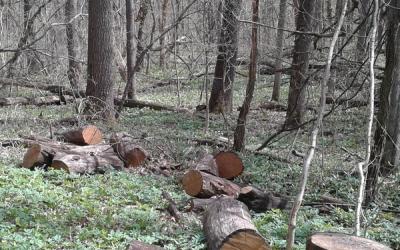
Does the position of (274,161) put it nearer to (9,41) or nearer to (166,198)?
(166,198)

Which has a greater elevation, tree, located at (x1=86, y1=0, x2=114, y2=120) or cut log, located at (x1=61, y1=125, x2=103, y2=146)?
tree, located at (x1=86, y1=0, x2=114, y2=120)

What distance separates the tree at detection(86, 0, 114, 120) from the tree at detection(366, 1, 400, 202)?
786 cm

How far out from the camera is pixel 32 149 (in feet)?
27.3

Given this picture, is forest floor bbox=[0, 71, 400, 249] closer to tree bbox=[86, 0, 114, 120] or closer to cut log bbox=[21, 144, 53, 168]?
cut log bbox=[21, 144, 53, 168]

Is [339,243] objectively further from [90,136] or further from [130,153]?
[90,136]

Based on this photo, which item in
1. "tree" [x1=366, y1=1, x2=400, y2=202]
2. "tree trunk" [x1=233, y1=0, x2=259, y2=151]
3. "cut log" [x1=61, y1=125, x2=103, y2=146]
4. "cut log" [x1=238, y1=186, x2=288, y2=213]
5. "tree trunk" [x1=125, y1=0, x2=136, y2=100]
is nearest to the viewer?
"cut log" [x1=238, y1=186, x2=288, y2=213]

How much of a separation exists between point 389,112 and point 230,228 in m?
4.36

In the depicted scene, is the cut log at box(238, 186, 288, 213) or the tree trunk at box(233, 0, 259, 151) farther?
the tree trunk at box(233, 0, 259, 151)

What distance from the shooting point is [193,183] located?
729cm

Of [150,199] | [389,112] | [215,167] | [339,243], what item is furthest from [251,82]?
[339,243]

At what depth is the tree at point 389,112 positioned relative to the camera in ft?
25.0

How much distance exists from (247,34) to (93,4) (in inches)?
233

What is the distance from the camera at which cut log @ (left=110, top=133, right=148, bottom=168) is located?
8.81 meters

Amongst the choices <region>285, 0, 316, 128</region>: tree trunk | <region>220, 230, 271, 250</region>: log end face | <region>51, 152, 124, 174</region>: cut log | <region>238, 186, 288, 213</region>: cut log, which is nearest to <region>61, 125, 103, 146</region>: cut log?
<region>51, 152, 124, 174</region>: cut log
